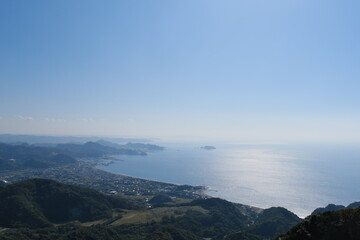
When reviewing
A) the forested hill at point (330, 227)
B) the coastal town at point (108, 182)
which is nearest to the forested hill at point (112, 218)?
the coastal town at point (108, 182)

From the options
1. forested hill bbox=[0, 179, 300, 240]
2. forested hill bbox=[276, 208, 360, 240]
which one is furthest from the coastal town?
forested hill bbox=[276, 208, 360, 240]

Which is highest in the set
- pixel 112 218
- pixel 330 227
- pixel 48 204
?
pixel 330 227

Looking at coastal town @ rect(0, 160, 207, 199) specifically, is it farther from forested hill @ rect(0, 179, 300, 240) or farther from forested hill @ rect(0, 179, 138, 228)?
forested hill @ rect(0, 179, 138, 228)

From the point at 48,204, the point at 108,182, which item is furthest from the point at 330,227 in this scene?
the point at 108,182

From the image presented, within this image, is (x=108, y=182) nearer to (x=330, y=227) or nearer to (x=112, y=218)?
(x=112, y=218)

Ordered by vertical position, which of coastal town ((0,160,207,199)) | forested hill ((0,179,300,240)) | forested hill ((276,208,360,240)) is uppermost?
forested hill ((276,208,360,240))

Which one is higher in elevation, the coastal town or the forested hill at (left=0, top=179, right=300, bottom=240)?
the forested hill at (left=0, top=179, right=300, bottom=240)

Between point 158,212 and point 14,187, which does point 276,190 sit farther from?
point 14,187

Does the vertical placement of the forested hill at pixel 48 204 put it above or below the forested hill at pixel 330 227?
below

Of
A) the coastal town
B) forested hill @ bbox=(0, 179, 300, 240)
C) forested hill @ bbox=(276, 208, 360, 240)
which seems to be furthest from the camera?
the coastal town

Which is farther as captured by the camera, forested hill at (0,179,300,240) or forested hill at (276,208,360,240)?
forested hill at (0,179,300,240)

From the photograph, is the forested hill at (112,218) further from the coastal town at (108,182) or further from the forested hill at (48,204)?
the coastal town at (108,182)

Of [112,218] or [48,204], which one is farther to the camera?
[48,204]
